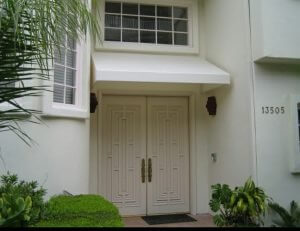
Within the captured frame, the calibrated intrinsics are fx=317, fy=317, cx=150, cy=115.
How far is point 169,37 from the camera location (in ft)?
33.3

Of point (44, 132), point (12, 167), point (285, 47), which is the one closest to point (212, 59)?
point (285, 47)

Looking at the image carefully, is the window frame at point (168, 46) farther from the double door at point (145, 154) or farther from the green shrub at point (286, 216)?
the green shrub at point (286, 216)

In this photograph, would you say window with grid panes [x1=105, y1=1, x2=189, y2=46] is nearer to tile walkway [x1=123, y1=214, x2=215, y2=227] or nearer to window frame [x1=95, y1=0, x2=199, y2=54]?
window frame [x1=95, y1=0, x2=199, y2=54]

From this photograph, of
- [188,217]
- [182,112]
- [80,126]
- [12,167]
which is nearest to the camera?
[12,167]

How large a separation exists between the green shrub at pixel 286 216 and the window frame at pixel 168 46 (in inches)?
206

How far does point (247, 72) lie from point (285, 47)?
3.40ft

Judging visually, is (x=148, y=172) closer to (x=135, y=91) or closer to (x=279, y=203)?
(x=135, y=91)

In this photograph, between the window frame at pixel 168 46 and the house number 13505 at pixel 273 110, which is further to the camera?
the window frame at pixel 168 46

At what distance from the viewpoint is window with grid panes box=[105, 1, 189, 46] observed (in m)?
9.77

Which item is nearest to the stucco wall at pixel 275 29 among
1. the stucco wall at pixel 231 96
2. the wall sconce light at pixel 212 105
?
the stucco wall at pixel 231 96

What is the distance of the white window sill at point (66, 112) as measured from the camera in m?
6.62

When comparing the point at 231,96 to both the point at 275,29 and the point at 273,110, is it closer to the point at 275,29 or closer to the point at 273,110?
the point at 273,110

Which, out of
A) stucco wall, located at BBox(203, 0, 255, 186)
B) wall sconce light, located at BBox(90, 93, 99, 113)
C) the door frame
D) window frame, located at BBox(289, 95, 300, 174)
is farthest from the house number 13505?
wall sconce light, located at BBox(90, 93, 99, 113)

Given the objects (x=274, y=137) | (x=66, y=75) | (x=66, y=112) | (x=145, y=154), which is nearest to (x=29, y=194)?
(x=66, y=112)
